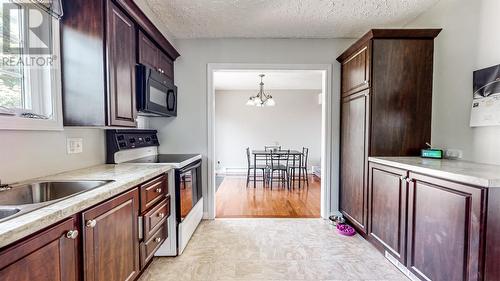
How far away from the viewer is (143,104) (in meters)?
2.13

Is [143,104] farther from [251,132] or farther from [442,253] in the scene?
[251,132]

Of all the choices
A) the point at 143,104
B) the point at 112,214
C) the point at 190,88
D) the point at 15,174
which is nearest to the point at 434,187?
the point at 112,214


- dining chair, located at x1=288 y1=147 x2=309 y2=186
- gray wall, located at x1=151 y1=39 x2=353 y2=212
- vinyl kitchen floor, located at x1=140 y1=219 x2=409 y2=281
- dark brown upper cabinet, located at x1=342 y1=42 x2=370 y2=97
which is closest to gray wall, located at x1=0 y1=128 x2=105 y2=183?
vinyl kitchen floor, located at x1=140 y1=219 x2=409 y2=281

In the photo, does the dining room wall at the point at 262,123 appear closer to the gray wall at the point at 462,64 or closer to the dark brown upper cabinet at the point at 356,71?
the dark brown upper cabinet at the point at 356,71

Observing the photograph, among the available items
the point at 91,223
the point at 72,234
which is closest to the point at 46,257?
the point at 72,234

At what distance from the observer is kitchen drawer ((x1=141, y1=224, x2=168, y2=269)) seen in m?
1.67

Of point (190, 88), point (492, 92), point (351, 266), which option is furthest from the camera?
point (190, 88)

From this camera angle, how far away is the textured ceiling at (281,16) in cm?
238

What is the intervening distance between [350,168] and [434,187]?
1.20m

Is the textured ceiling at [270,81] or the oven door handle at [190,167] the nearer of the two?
the oven door handle at [190,167]

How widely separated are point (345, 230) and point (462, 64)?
194cm

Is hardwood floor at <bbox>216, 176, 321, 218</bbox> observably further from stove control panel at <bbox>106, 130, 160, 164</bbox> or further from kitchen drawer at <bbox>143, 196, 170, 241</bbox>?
stove control panel at <bbox>106, 130, 160, 164</bbox>

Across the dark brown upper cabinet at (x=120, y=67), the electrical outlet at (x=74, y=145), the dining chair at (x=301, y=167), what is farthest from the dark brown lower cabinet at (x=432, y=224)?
the dining chair at (x=301, y=167)

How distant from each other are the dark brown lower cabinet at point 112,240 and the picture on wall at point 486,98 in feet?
8.51
